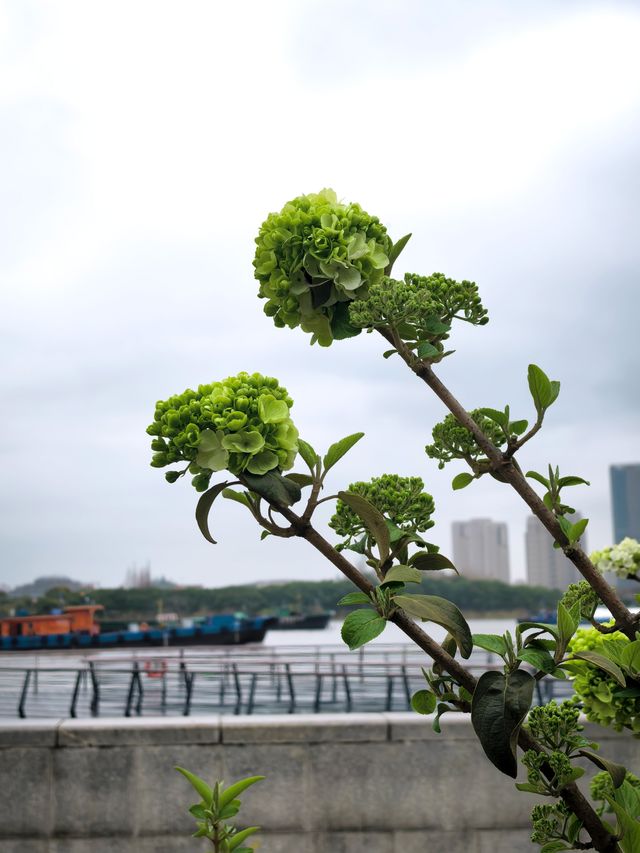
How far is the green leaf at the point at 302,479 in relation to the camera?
→ 1.56 m

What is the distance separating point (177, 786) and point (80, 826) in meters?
0.61

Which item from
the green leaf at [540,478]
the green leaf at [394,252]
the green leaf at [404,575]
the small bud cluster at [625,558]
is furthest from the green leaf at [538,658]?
the small bud cluster at [625,558]

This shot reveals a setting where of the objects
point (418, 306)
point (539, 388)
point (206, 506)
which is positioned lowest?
point (206, 506)

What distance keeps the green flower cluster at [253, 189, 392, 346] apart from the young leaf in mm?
210

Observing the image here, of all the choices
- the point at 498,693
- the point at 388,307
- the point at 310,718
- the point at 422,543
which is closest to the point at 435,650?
the point at 498,693

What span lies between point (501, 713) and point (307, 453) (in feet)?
1.70

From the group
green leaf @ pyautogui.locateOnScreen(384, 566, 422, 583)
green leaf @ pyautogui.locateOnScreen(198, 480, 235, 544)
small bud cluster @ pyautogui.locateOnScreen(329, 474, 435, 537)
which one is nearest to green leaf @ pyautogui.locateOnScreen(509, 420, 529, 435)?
small bud cluster @ pyautogui.locateOnScreen(329, 474, 435, 537)

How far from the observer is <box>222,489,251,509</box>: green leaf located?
1521 mm

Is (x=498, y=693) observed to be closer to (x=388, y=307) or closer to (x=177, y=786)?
(x=388, y=307)

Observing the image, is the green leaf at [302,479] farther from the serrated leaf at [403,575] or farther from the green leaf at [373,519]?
the serrated leaf at [403,575]

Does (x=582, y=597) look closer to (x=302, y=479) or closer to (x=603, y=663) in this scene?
(x=603, y=663)

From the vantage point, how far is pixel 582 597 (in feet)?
5.67

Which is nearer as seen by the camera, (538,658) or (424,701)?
(538,658)

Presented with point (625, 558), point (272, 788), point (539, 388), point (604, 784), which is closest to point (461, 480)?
point (539, 388)
